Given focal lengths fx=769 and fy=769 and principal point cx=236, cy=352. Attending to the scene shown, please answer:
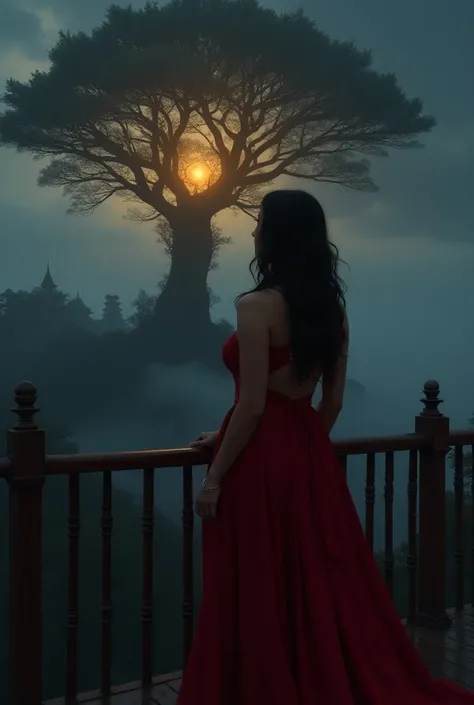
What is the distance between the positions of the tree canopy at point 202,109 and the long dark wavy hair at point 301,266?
1698cm

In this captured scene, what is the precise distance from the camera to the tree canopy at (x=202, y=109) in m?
19.0

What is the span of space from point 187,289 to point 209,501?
19.3m

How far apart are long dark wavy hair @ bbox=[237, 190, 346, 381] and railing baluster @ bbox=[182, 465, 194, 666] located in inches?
28.7

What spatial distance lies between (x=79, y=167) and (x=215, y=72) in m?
4.51

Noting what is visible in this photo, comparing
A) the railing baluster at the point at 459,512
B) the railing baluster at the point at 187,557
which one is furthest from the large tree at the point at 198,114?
the railing baluster at the point at 187,557

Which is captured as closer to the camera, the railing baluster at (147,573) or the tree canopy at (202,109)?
the railing baluster at (147,573)

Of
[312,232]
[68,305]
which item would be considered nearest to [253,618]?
[312,232]

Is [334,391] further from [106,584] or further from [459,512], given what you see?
[459,512]

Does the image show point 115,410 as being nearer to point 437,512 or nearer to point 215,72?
point 215,72

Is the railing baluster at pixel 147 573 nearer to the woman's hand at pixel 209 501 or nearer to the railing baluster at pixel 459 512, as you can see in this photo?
the woman's hand at pixel 209 501

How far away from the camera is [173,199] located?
19.6 meters

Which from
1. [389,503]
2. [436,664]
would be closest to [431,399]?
[389,503]

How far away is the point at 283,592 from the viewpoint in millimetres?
1966

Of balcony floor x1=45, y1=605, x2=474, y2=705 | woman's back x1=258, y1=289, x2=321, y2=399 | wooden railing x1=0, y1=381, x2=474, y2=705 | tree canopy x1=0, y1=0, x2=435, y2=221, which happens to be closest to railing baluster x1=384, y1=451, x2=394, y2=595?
wooden railing x1=0, y1=381, x2=474, y2=705
